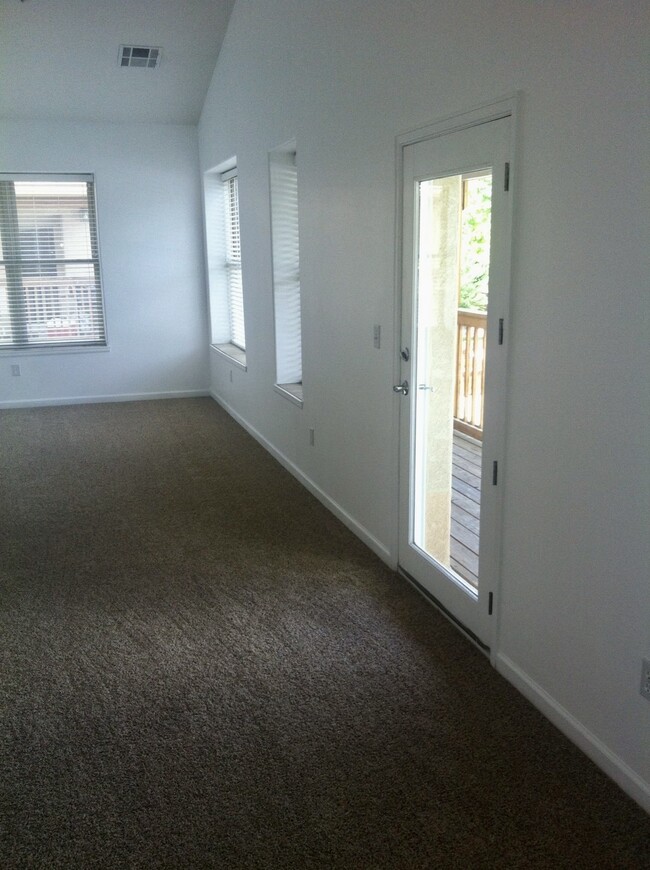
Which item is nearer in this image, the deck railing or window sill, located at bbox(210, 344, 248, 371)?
the deck railing

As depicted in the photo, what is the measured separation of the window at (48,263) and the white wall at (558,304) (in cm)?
458

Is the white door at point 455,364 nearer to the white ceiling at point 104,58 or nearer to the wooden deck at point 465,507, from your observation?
the wooden deck at point 465,507

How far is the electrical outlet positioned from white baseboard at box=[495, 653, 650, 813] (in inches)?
9.9

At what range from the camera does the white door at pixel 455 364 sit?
278cm

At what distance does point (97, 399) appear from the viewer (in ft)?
27.2

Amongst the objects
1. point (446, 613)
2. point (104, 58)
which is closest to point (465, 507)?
point (446, 613)

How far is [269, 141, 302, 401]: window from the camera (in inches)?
211

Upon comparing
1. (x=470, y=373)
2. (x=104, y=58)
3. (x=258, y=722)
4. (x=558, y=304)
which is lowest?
(x=258, y=722)

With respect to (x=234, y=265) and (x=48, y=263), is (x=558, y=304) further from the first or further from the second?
(x=48, y=263)

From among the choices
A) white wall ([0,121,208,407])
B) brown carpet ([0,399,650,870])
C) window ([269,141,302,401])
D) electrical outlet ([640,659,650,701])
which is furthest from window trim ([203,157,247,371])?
electrical outlet ([640,659,650,701])

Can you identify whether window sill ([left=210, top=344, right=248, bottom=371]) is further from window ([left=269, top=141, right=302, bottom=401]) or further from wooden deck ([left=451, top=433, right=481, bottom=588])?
wooden deck ([left=451, top=433, right=481, bottom=588])

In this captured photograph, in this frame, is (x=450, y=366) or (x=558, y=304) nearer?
(x=558, y=304)

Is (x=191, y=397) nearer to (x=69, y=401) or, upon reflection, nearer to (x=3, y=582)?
(x=69, y=401)

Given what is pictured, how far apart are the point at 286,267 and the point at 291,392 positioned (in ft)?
2.84
